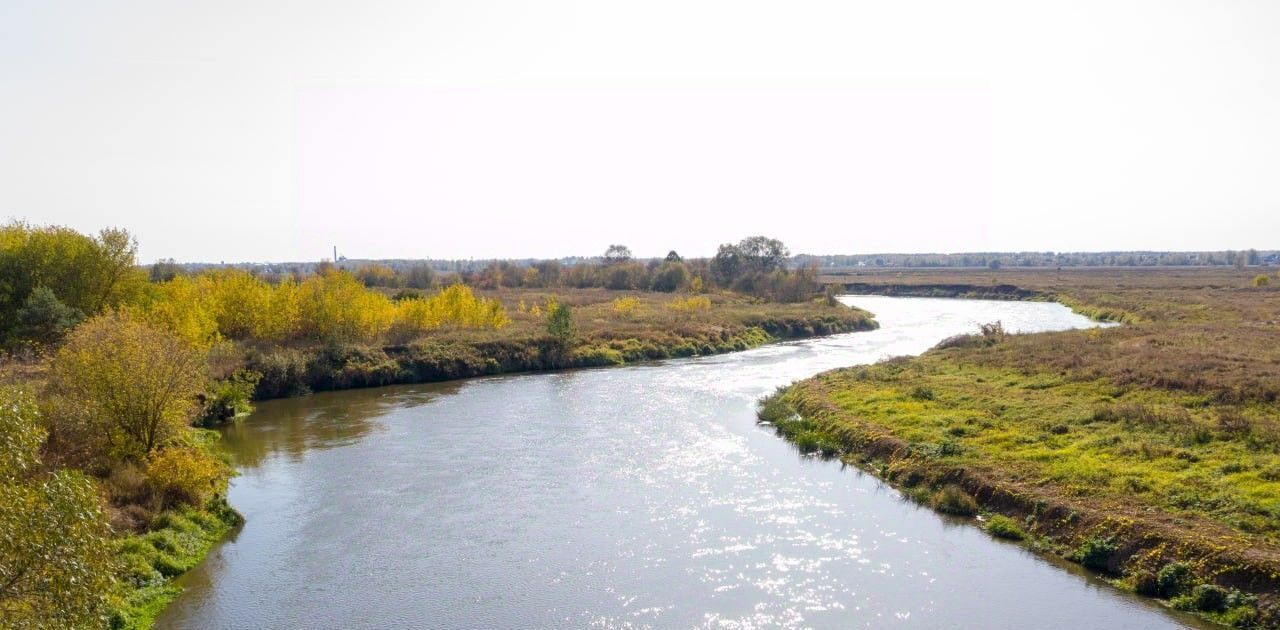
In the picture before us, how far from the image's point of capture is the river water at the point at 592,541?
18.6 meters

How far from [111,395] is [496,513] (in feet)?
39.1

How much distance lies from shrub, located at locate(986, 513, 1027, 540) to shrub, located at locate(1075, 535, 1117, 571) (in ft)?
6.11

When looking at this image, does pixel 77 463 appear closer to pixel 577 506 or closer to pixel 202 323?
pixel 577 506

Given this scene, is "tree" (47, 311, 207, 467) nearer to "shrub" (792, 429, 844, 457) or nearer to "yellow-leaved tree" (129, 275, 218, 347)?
"yellow-leaved tree" (129, 275, 218, 347)

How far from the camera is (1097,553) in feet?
66.4

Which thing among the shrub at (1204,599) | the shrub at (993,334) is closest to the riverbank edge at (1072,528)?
the shrub at (1204,599)

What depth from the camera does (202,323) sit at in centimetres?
4644

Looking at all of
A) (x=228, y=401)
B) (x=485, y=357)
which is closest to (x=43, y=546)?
(x=228, y=401)

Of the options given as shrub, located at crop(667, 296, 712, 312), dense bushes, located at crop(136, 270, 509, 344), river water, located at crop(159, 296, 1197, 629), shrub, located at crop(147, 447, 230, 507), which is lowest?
river water, located at crop(159, 296, 1197, 629)

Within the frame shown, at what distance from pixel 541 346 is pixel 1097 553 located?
145 feet

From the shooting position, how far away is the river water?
18.6m

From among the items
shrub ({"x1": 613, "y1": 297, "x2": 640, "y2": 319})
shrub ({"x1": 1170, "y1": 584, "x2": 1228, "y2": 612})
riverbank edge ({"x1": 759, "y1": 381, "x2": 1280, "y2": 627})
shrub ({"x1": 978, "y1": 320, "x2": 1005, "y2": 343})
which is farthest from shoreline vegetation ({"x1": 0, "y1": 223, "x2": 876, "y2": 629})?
shrub ({"x1": 978, "y1": 320, "x2": 1005, "y2": 343})

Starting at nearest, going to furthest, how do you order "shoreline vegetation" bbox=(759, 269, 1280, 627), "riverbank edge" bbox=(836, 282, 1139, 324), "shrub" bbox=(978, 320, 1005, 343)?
"shoreline vegetation" bbox=(759, 269, 1280, 627) → "shrub" bbox=(978, 320, 1005, 343) → "riverbank edge" bbox=(836, 282, 1139, 324)

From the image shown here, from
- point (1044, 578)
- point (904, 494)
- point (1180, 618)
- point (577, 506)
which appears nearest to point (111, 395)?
point (577, 506)
